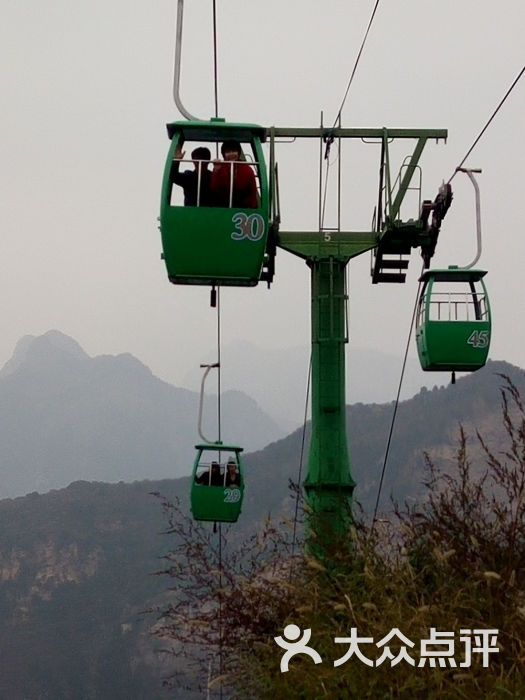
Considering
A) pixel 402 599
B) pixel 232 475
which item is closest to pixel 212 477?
pixel 232 475

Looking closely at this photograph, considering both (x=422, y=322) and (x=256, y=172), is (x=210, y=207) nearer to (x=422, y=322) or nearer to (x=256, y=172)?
(x=256, y=172)

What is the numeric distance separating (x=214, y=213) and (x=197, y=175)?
1.18 feet

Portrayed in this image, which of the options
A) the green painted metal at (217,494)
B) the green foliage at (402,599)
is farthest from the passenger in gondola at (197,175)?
the green painted metal at (217,494)

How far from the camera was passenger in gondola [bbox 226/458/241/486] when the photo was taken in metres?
22.5

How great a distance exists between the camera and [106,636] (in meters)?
169

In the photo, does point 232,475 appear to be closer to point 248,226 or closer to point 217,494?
point 217,494

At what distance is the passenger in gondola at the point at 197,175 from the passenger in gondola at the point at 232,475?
1264 centimetres

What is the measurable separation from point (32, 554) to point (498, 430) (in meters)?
74.9

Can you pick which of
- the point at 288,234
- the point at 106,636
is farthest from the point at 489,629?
the point at 106,636

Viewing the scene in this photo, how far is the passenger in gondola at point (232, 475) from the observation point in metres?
22.5

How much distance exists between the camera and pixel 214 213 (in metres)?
10.1

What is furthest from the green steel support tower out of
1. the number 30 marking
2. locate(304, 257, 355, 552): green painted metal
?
the number 30 marking

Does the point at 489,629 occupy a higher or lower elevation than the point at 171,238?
lower

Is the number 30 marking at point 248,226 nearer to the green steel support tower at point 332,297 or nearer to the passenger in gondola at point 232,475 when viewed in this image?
the green steel support tower at point 332,297
